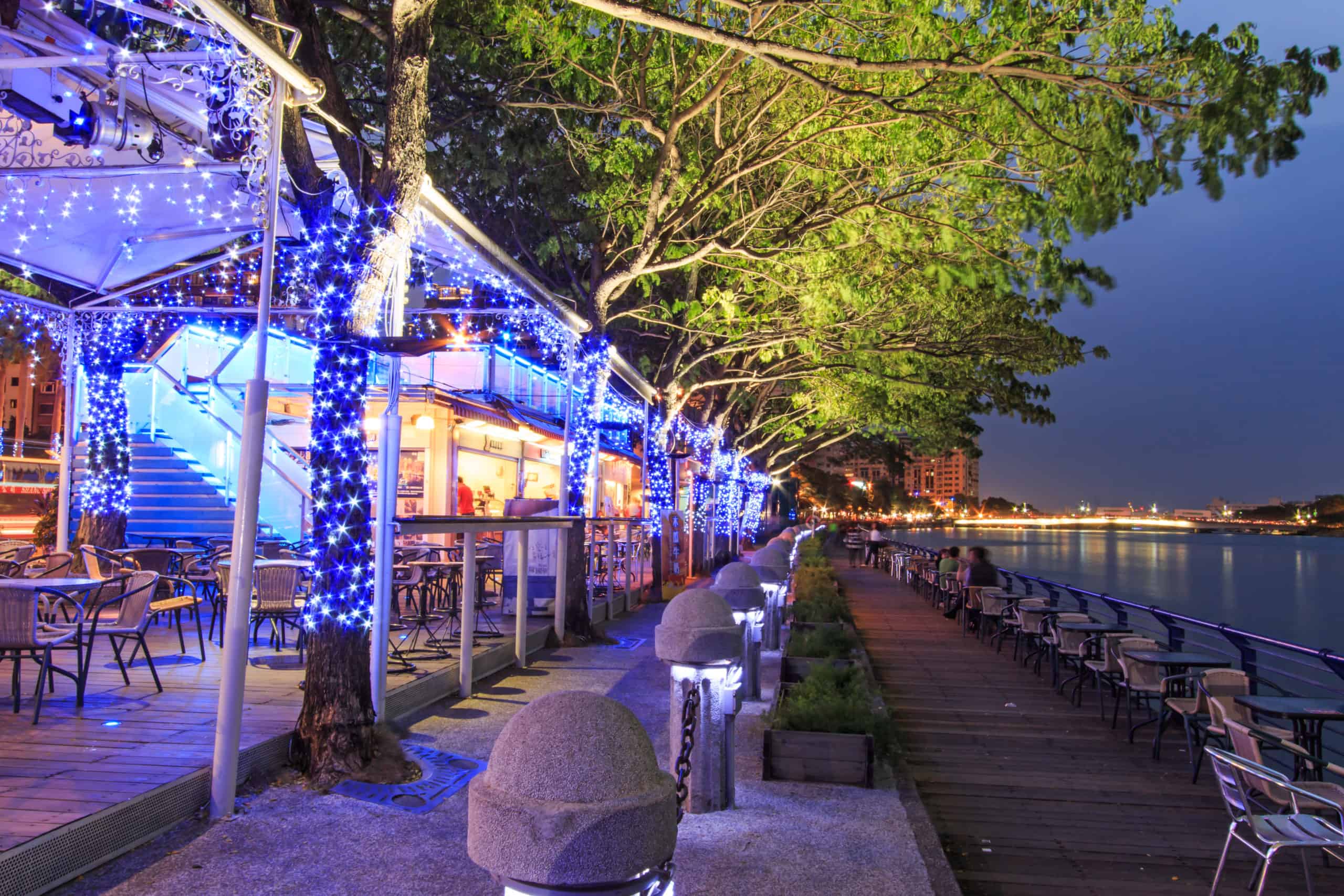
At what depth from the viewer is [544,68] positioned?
1280 cm

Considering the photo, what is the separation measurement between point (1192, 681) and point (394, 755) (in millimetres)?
7531

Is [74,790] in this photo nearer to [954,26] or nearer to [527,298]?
[527,298]

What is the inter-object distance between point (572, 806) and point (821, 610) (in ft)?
35.4

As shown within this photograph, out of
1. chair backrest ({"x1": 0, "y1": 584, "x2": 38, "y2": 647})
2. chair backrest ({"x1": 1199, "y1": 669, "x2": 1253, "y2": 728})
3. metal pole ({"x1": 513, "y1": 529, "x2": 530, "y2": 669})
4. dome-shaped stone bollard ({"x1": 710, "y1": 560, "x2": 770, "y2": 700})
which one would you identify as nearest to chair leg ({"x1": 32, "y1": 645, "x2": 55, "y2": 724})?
chair backrest ({"x1": 0, "y1": 584, "x2": 38, "y2": 647})

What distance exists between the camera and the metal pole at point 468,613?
25.8 ft

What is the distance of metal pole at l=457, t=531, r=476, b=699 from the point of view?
786 cm

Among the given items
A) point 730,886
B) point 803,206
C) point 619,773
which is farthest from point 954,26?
point 619,773

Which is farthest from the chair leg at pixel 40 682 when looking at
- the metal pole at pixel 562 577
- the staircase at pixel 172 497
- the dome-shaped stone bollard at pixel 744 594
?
the staircase at pixel 172 497

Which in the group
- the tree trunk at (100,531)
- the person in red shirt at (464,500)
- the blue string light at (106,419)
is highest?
the blue string light at (106,419)

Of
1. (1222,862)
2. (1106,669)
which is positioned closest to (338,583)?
(1222,862)

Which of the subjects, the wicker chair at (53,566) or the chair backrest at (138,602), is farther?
the wicker chair at (53,566)

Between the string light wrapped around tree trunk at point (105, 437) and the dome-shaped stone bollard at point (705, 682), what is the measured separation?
36.0 ft

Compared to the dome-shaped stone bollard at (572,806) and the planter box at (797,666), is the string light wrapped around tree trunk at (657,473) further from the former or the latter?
Result: the dome-shaped stone bollard at (572,806)

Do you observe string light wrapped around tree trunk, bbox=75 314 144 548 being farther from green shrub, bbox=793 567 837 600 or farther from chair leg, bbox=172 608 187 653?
green shrub, bbox=793 567 837 600
